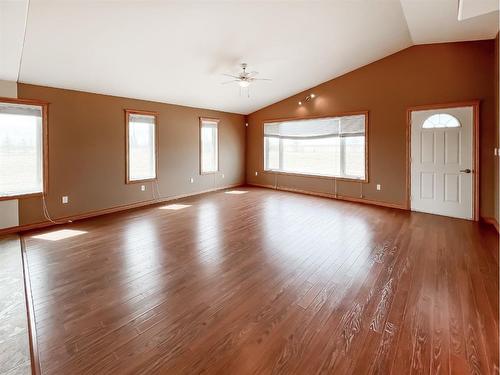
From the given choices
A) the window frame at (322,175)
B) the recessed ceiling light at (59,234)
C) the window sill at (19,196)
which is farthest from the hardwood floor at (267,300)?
the window frame at (322,175)

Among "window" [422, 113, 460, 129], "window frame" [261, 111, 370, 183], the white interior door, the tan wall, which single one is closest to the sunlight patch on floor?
"window frame" [261, 111, 370, 183]

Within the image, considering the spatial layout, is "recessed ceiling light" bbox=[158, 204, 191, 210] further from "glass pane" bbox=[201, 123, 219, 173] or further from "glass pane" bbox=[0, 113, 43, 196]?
"glass pane" bbox=[0, 113, 43, 196]

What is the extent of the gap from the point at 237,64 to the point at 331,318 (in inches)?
184

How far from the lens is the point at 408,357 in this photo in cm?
171

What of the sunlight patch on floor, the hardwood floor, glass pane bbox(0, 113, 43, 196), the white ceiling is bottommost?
the hardwood floor

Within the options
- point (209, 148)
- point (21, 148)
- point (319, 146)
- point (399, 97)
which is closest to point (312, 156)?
point (319, 146)

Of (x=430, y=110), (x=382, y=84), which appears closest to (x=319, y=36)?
(x=382, y=84)

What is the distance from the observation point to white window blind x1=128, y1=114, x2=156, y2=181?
239 inches

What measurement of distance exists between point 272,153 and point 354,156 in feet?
8.74

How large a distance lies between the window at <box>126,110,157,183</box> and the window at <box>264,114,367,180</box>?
11.6 feet

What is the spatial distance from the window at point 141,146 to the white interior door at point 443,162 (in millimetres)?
5567

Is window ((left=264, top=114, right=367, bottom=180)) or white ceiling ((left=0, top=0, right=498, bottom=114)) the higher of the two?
white ceiling ((left=0, top=0, right=498, bottom=114))

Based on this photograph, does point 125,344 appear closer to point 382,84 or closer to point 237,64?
point 237,64

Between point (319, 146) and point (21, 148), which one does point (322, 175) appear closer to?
point (319, 146)
